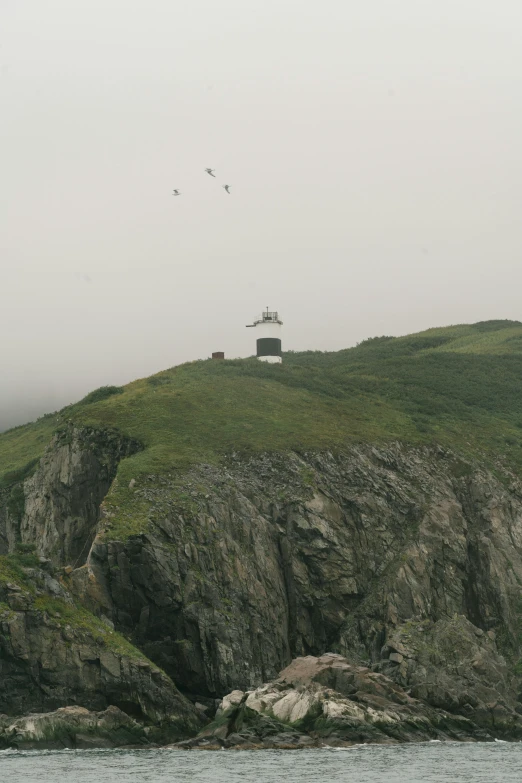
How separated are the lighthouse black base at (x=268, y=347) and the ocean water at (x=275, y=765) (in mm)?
75086

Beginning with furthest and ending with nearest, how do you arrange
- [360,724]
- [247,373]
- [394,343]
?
[394,343]
[247,373]
[360,724]

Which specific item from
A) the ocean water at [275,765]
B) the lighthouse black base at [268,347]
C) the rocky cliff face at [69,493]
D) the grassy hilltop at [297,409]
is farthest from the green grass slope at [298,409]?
the ocean water at [275,765]

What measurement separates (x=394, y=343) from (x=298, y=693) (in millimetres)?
104898

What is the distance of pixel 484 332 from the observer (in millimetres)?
176625

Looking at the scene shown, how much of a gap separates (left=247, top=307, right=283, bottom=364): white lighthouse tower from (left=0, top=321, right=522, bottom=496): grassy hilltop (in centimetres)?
331

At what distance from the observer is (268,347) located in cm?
13525

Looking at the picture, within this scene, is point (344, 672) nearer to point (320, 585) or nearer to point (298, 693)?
point (298, 693)

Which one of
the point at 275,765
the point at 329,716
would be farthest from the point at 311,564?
the point at 275,765

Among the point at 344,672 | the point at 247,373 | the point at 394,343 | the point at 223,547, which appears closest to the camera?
the point at 344,672

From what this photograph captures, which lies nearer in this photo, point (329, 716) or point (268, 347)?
point (329, 716)

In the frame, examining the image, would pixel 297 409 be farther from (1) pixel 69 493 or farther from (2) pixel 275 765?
(2) pixel 275 765

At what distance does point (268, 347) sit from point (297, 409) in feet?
94.2

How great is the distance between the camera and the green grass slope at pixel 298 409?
9606 centimetres

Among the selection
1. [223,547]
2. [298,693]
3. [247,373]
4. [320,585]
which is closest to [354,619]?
[320,585]
